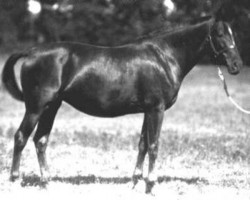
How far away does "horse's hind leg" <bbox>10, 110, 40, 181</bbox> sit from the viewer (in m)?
6.82

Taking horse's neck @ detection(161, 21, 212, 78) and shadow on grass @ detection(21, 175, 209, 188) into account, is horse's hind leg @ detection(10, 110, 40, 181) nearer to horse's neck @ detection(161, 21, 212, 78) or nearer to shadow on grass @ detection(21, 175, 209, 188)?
shadow on grass @ detection(21, 175, 209, 188)

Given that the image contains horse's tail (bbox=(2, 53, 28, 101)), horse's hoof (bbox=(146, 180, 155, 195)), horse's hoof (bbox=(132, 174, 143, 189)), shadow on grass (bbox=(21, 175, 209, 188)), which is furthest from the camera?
shadow on grass (bbox=(21, 175, 209, 188))

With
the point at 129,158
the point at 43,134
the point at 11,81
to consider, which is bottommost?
the point at 129,158

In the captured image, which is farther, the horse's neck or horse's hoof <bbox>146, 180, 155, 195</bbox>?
Result: the horse's neck

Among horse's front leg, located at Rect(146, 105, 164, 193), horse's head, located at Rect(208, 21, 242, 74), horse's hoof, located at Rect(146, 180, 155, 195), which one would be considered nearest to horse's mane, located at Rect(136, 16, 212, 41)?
horse's head, located at Rect(208, 21, 242, 74)

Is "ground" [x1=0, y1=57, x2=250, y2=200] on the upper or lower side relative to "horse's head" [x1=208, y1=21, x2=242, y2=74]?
lower

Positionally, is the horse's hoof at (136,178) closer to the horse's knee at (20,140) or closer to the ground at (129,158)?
the ground at (129,158)

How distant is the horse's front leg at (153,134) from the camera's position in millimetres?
6855

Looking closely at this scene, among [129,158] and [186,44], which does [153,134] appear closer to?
[186,44]

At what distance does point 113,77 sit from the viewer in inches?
271

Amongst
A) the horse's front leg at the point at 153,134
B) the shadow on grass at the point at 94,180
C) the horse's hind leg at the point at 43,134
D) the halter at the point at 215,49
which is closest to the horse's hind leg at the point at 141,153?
the horse's front leg at the point at 153,134

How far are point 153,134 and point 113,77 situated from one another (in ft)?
3.15

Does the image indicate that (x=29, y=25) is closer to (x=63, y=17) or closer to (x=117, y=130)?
(x=63, y=17)

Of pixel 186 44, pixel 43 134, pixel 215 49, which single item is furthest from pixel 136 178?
pixel 215 49
